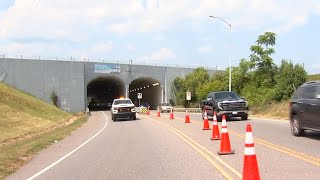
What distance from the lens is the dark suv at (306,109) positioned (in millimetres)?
16203

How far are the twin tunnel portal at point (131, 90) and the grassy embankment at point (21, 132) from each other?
36774 millimetres

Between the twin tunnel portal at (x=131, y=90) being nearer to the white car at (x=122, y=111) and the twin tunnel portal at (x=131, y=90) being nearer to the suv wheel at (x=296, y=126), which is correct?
the white car at (x=122, y=111)

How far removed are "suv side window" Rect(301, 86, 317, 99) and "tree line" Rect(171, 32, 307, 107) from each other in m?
23.9

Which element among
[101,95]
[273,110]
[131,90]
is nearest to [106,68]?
[131,90]

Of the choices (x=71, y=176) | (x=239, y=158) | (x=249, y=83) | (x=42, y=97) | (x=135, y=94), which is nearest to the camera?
(x=71, y=176)

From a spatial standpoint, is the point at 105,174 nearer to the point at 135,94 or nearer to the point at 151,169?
the point at 151,169

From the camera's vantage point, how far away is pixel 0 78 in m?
68.6

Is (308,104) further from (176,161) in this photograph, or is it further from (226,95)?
(226,95)

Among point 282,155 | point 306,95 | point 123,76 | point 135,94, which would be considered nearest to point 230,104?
point 306,95

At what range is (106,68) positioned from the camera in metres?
80.2

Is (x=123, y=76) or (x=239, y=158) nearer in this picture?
(x=239, y=158)

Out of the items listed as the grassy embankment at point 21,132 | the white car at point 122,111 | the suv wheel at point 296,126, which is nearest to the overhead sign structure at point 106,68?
the grassy embankment at point 21,132

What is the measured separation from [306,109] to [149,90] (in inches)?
3256

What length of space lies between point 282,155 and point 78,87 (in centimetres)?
6467
